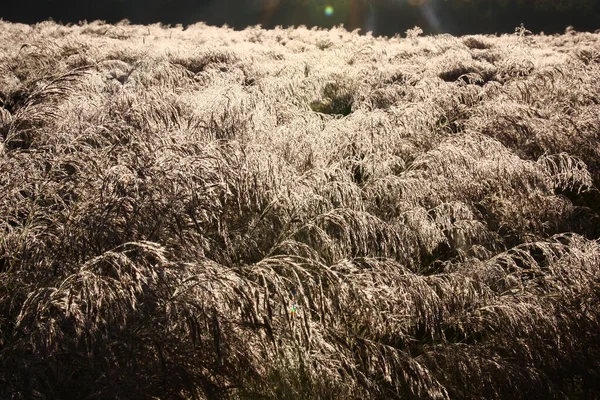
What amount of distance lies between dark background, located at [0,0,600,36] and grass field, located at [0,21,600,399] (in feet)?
77.2

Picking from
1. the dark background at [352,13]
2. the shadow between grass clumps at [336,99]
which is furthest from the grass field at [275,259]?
the dark background at [352,13]

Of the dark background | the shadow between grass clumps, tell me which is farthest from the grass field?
the dark background

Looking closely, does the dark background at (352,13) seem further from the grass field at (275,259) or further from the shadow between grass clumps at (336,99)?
the grass field at (275,259)

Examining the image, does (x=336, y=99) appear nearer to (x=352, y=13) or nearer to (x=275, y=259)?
(x=275, y=259)

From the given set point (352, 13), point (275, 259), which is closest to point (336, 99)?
point (275, 259)

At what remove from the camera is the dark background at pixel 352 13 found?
27453 mm

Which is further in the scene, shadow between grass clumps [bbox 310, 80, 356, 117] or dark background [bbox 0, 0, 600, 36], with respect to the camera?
dark background [bbox 0, 0, 600, 36]

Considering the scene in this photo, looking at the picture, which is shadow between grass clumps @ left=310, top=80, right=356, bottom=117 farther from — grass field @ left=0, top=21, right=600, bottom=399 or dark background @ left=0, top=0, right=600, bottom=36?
dark background @ left=0, top=0, right=600, bottom=36

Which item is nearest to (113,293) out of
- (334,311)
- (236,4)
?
(334,311)

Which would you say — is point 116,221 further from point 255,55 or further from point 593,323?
point 255,55

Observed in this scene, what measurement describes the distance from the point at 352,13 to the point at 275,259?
1259 inches

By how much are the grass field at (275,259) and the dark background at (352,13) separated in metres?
23.5

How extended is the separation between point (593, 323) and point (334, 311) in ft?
5.81

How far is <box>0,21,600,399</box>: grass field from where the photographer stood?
2428 mm
